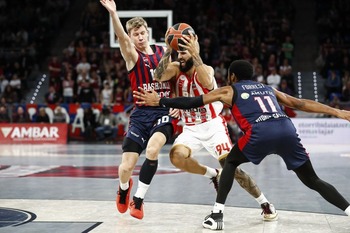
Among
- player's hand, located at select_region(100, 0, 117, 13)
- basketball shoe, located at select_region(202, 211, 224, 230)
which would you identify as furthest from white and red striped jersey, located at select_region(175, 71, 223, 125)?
basketball shoe, located at select_region(202, 211, 224, 230)

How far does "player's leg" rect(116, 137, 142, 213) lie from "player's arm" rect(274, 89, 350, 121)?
1.61 m

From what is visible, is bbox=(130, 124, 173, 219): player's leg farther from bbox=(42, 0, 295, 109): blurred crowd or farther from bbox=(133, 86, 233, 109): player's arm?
bbox=(42, 0, 295, 109): blurred crowd

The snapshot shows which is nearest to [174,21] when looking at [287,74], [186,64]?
[287,74]

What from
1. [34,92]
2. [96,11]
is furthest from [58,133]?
[96,11]

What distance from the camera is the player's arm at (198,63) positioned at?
593cm

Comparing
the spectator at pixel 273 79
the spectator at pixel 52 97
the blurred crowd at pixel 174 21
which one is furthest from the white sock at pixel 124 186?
the spectator at pixel 52 97

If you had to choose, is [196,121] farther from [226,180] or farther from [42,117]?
[42,117]

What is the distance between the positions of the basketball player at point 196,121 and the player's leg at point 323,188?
0.66 metres

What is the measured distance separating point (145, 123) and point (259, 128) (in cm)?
142

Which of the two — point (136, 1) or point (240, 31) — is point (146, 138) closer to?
point (240, 31)

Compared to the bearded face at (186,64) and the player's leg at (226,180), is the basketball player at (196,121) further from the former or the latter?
the player's leg at (226,180)

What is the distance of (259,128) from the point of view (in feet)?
18.1

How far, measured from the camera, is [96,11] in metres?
23.9

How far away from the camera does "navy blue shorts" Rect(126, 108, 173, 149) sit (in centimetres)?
641
